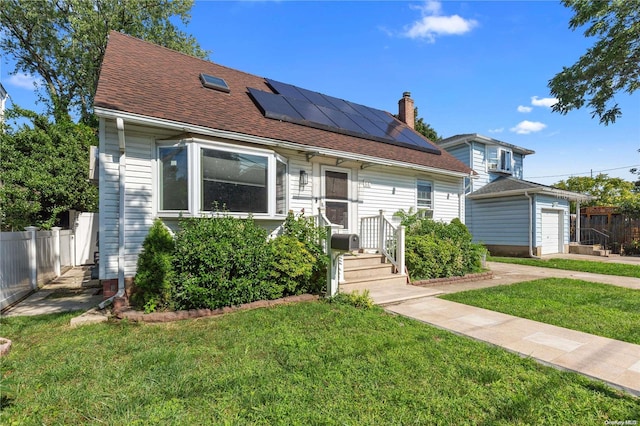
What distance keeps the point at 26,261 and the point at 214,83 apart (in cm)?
611

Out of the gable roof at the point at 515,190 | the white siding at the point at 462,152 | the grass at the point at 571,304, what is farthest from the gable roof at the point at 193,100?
the white siding at the point at 462,152

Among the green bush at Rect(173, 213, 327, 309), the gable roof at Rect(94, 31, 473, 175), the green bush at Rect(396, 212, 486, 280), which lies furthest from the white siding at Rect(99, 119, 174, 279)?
the green bush at Rect(396, 212, 486, 280)

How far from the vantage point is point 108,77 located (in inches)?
231

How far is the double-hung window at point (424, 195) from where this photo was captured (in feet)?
32.2

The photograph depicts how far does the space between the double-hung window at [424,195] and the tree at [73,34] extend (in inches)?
652

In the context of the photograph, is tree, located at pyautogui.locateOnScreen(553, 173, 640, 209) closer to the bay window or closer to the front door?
the front door

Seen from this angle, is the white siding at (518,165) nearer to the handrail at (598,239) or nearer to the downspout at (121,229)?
the handrail at (598,239)

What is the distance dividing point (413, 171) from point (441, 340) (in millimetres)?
6659

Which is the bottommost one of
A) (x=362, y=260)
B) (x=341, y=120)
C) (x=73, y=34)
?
(x=362, y=260)

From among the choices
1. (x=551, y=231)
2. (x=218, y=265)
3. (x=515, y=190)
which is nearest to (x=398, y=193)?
(x=218, y=265)

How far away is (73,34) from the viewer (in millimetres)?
15641

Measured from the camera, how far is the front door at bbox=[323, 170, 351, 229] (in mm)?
8030

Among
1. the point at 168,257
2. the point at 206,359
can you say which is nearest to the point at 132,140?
the point at 168,257

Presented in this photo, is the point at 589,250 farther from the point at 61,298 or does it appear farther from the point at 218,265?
the point at 61,298
